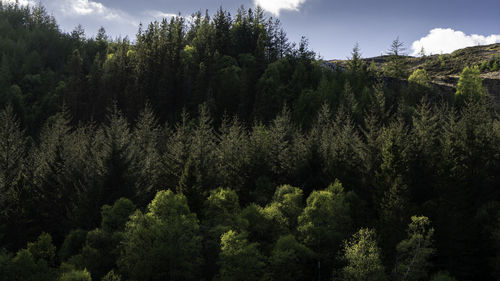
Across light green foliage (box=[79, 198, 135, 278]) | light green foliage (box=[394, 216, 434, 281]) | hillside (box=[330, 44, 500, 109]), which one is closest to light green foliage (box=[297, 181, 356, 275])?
light green foliage (box=[394, 216, 434, 281])

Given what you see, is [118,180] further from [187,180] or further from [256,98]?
[256,98]

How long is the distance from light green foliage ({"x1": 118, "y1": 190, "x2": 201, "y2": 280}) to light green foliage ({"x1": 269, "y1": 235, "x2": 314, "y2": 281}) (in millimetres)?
7696

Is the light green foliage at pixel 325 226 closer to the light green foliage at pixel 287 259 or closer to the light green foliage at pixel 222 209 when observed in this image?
the light green foliage at pixel 287 259

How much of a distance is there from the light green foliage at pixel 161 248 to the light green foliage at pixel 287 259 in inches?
303

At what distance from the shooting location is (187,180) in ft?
145

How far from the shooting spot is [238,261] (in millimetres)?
31375

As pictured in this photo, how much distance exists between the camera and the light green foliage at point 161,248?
31.4 metres

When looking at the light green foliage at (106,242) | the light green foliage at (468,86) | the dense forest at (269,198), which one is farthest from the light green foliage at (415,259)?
the light green foliage at (468,86)

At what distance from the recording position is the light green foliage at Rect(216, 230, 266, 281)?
1230 inches

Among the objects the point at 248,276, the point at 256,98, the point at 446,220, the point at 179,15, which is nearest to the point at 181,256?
the point at 248,276

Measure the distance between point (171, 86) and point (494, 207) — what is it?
87.3 meters

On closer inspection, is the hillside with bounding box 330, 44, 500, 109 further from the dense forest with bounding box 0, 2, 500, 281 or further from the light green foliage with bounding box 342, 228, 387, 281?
the light green foliage with bounding box 342, 228, 387, 281

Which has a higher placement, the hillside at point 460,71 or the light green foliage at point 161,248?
the hillside at point 460,71

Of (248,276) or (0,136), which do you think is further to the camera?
(0,136)
